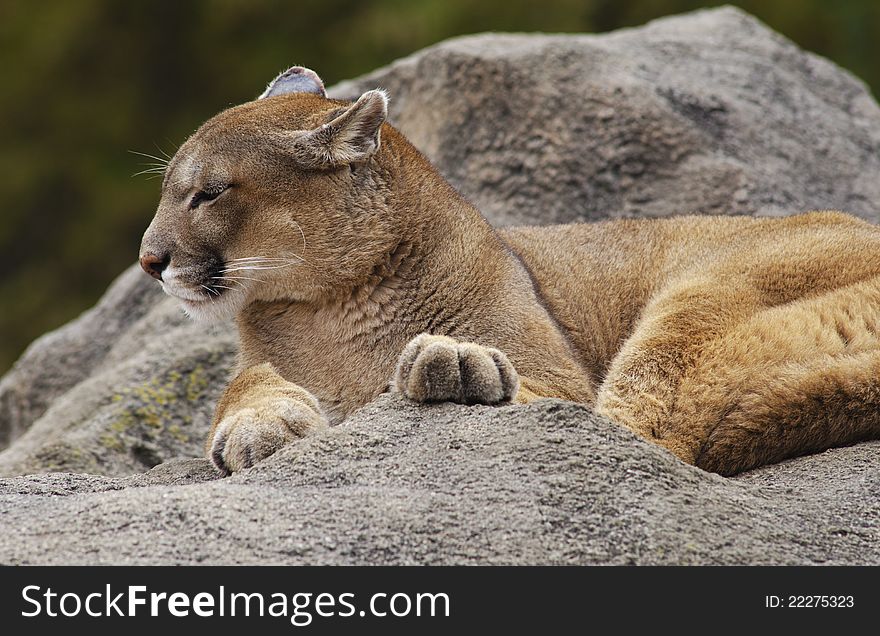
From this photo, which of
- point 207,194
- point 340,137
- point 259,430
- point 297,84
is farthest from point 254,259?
point 297,84

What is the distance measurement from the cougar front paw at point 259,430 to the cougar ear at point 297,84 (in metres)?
2.36

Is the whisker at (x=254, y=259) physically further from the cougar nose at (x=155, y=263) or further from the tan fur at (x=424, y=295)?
the cougar nose at (x=155, y=263)

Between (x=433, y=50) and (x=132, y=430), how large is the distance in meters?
4.09

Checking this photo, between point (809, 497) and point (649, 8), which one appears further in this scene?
point (649, 8)

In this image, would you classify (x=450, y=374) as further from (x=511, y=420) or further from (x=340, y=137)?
(x=340, y=137)

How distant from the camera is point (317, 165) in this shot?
5.64 metres

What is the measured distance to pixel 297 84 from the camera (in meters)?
6.78

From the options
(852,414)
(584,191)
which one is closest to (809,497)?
(852,414)

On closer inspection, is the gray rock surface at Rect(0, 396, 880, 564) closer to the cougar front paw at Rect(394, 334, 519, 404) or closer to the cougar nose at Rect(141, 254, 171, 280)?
the cougar front paw at Rect(394, 334, 519, 404)

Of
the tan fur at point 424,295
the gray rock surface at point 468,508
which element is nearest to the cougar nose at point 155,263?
A: the tan fur at point 424,295

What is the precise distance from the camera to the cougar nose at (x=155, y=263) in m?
5.48

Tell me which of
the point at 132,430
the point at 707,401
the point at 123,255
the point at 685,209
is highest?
the point at 707,401

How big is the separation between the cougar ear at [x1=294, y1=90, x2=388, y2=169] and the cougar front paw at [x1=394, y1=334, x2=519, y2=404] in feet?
4.40

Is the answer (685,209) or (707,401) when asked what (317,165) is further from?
(685,209)
